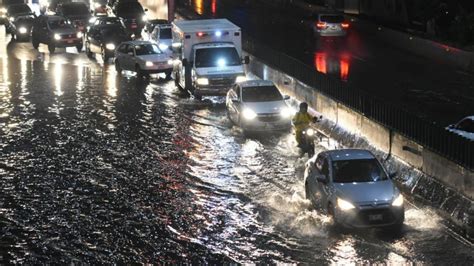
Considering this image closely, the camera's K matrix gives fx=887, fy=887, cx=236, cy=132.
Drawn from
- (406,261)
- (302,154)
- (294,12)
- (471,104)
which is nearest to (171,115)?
(302,154)

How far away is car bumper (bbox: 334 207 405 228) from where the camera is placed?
1686 cm

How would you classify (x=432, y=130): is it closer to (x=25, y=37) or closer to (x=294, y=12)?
(x=25, y=37)

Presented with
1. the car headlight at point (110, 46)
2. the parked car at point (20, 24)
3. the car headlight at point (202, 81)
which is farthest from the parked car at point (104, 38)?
the car headlight at point (202, 81)

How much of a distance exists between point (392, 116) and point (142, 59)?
703 inches

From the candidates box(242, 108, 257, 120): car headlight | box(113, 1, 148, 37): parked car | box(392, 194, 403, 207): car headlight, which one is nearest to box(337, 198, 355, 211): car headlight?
box(392, 194, 403, 207): car headlight

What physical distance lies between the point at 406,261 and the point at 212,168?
8.05 m

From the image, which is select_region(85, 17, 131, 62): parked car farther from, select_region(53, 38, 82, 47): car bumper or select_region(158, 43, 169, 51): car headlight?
select_region(158, 43, 169, 51): car headlight

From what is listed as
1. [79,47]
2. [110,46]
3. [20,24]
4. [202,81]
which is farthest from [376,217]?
[20,24]

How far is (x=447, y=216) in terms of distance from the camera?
18.0 metres

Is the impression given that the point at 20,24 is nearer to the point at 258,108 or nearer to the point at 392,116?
the point at 258,108

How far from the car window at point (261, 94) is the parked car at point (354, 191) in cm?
857

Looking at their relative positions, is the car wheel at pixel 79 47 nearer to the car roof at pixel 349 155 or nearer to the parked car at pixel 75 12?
the parked car at pixel 75 12

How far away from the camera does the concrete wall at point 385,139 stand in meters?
18.2

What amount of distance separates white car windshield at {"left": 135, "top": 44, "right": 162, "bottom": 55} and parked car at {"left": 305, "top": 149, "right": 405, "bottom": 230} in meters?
20.6
